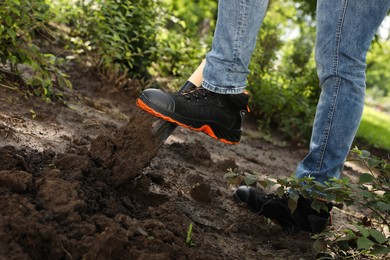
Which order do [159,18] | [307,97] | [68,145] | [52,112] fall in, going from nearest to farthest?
1. [68,145]
2. [52,112]
3. [159,18]
4. [307,97]

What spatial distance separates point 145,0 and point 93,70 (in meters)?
0.93

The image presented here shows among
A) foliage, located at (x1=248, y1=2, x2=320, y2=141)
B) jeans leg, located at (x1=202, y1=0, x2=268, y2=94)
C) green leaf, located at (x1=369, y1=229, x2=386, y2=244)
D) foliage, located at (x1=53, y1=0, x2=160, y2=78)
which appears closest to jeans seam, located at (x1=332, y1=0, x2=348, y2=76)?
jeans leg, located at (x1=202, y1=0, x2=268, y2=94)

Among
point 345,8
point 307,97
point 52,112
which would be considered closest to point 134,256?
point 345,8

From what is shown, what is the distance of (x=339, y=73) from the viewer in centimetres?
225

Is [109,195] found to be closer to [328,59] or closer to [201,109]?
[201,109]

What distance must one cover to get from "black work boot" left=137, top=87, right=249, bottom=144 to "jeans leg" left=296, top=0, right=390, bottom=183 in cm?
38

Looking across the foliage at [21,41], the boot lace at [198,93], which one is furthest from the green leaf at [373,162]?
the foliage at [21,41]

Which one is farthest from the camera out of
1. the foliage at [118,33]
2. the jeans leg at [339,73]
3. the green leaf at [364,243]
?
the foliage at [118,33]

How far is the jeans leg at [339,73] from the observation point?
2184 mm

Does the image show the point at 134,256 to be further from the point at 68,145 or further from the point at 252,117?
the point at 252,117

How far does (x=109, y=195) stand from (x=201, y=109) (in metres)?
0.57

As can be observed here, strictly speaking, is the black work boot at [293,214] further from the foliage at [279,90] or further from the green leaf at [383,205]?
the foliage at [279,90]

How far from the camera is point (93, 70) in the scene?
4.76 meters

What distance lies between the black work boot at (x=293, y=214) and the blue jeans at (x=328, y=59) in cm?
18
